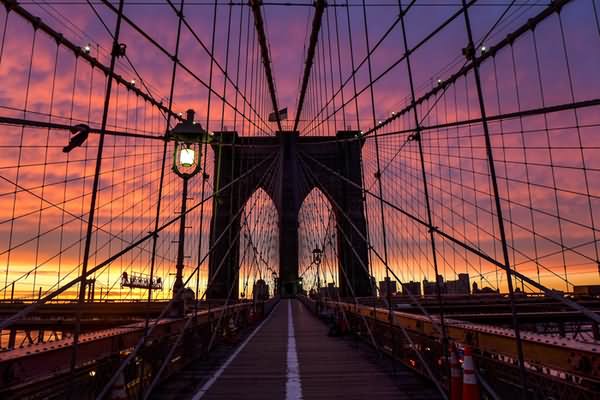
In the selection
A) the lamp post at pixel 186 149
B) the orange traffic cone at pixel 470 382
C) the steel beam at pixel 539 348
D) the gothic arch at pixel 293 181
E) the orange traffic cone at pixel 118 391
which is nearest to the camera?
the steel beam at pixel 539 348

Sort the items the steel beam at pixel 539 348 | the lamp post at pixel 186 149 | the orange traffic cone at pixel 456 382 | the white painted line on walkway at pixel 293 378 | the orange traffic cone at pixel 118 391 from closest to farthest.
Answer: the steel beam at pixel 539 348, the orange traffic cone at pixel 118 391, the orange traffic cone at pixel 456 382, the white painted line on walkway at pixel 293 378, the lamp post at pixel 186 149

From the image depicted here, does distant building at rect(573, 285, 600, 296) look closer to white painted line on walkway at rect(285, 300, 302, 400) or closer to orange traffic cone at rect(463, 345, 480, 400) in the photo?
white painted line on walkway at rect(285, 300, 302, 400)

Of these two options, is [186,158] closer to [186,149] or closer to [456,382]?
[186,149]

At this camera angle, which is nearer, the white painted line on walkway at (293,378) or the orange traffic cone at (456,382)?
the orange traffic cone at (456,382)

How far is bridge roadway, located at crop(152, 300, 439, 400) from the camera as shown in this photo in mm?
3676

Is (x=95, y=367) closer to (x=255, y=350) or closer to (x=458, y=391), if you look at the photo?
(x=458, y=391)

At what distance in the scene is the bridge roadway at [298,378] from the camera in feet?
12.1

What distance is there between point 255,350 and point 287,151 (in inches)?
664

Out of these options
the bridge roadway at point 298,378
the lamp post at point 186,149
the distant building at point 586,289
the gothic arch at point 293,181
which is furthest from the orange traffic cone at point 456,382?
the gothic arch at point 293,181

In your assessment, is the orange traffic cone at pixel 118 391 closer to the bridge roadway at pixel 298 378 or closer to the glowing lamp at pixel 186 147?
the bridge roadway at pixel 298 378

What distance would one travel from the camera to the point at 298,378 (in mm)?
4344

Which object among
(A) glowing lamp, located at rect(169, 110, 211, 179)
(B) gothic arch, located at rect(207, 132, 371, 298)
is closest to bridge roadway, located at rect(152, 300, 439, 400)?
(A) glowing lamp, located at rect(169, 110, 211, 179)

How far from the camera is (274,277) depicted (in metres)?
41.5

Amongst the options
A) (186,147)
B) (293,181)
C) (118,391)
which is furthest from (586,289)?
(118,391)
